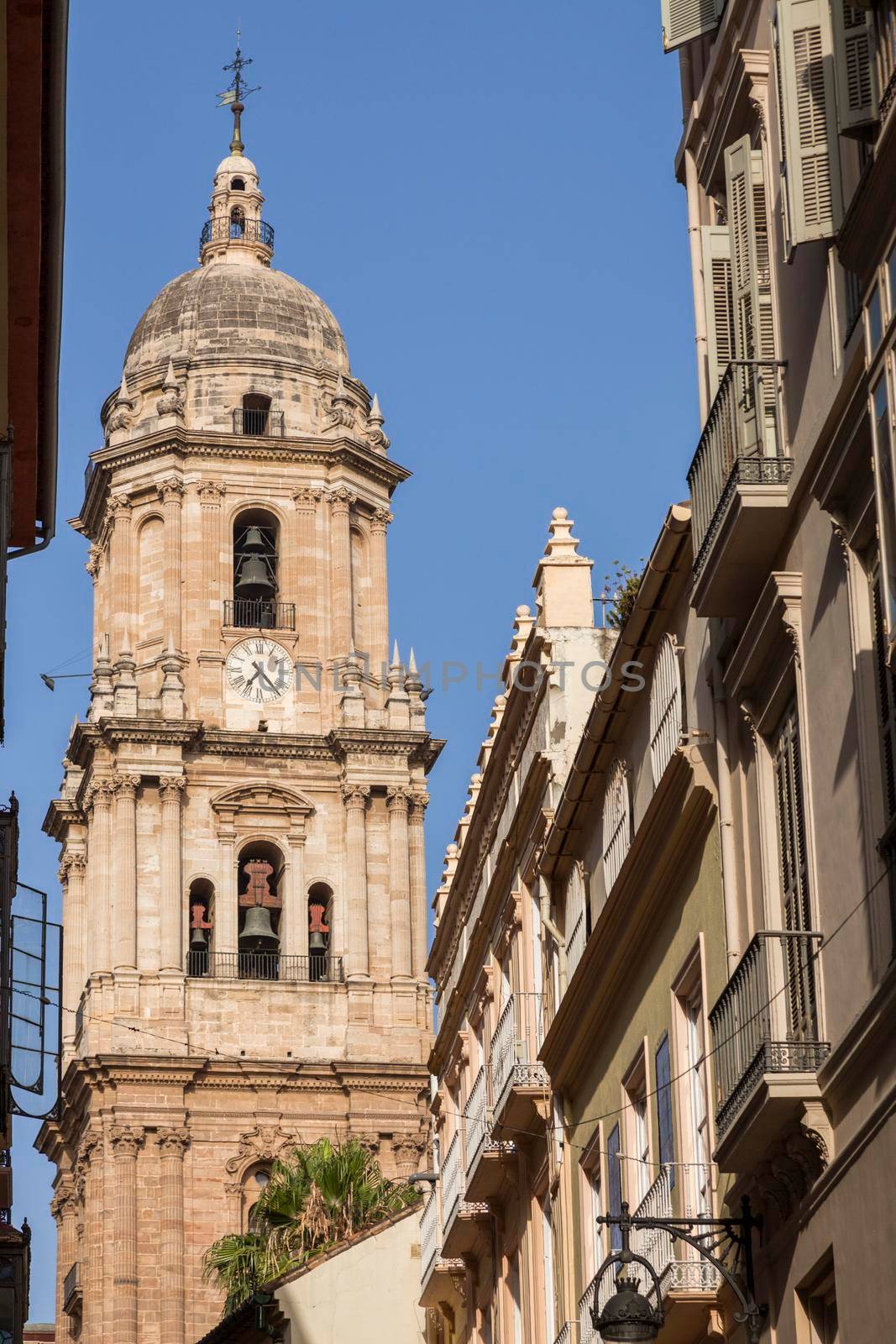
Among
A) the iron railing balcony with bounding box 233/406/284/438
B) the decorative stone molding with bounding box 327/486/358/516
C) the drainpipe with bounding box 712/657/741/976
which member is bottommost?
the drainpipe with bounding box 712/657/741/976

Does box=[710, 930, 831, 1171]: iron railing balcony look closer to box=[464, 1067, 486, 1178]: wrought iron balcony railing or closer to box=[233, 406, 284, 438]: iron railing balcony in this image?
box=[464, 1067, 486, 1178]: wrought iron balcony railing

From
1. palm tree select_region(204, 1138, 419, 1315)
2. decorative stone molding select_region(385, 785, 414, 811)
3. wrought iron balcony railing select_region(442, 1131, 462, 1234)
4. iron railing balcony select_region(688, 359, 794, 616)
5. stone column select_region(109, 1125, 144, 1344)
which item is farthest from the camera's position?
decorative stone molding select_region(385, 785, 414, 811)

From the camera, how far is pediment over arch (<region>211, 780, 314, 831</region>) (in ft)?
215

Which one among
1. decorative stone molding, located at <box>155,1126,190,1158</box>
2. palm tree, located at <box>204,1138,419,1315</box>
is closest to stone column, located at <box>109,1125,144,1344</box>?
decorative stone molding, located at <box>155,1126,190,1158</box>

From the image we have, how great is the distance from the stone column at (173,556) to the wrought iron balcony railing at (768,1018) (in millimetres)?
48861

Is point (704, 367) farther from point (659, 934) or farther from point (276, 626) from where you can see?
point (276, 626)

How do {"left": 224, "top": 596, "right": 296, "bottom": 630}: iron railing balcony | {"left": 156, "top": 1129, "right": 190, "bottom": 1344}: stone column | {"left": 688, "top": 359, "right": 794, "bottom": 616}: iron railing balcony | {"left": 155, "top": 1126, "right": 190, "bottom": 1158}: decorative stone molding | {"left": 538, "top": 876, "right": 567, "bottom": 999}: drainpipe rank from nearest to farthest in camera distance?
{"left": 688, "top": 359, "right": 794, "bottom": 616}: iron railing balcony
{"left": 538, "top": 876, "right": 567, "bottom": 999}: drainpipe
{"left": 156, "top": 1129, "right": 190, "bottom": 1344}: stone column
{"left": 155, "top": 1126, "right": 190, "bottom": 1158}: decorative stone molding
{"left": 224, "top": 596, "right": 296, "bottom": 630}: iron railing balcony

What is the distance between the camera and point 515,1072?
29422 millimetres

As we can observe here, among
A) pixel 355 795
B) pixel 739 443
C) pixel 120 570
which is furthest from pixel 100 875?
pixel 739 443

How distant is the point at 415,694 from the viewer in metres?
67.6

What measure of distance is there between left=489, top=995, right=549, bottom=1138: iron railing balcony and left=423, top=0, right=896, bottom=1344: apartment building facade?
9.43 feet

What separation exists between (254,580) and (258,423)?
4.27m

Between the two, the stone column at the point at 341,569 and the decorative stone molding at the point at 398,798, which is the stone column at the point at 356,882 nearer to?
the decorative stone molding at the point at 398,798

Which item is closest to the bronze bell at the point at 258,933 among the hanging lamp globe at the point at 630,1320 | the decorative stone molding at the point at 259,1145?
the decorative stone molding at the point at 259,1145
